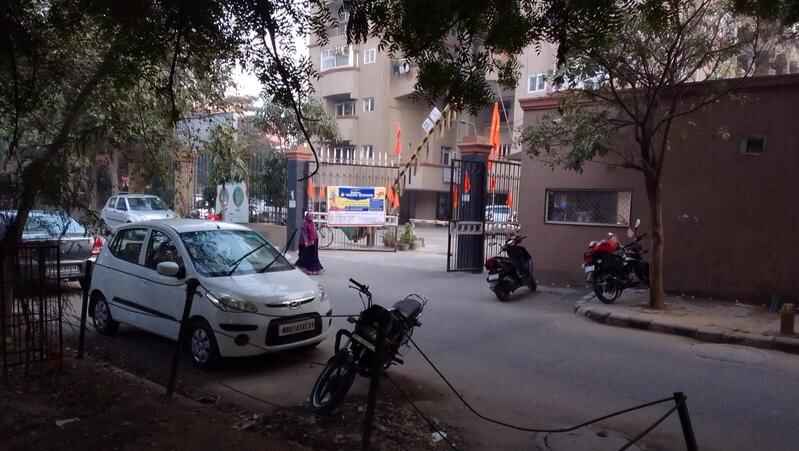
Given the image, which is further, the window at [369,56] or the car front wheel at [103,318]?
the window at [369,56]

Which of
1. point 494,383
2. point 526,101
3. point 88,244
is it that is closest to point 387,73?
point 526,101

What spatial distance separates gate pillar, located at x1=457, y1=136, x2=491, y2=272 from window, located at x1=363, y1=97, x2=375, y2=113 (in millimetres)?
19952

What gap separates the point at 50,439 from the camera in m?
4.23

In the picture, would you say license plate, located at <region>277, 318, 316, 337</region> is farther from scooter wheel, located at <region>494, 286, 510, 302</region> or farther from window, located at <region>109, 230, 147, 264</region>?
scooter wheel, located at <region>494, 286, 510, 302</region>

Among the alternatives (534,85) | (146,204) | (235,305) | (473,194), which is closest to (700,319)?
(473,194)

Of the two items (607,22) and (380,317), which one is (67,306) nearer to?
(380,317)

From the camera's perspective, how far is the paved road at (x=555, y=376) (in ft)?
16.6

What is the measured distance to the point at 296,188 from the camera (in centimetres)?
1773

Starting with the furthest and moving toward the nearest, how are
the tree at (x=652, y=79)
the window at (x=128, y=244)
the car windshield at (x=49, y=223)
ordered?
1. the tree at (x=652, y=79)
2. the window at (x=128, y=244)
3. the car windshield at (x=49, y=223)

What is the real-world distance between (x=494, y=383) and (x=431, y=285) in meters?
6.49

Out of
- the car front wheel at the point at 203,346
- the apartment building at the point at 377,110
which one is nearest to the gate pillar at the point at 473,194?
the car front wheel at the point at 203,346

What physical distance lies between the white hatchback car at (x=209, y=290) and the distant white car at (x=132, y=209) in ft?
40.3

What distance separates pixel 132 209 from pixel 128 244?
44.7 ft

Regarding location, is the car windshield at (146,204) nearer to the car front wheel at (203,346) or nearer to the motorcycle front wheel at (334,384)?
the car front wheel at (203,346)
